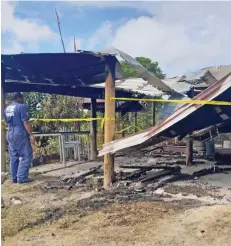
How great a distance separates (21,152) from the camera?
8.08 metres

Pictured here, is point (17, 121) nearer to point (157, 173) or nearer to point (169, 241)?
point (157, 173)

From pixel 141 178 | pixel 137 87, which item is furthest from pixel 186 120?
pixel 137 87

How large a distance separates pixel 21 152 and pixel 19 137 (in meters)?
0.33

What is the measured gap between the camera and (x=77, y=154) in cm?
1211

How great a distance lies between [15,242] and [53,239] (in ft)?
1.40

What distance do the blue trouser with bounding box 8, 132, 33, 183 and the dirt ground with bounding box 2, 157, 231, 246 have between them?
1094 mm

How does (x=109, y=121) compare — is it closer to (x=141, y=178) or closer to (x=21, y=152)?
(x=141, y=178)

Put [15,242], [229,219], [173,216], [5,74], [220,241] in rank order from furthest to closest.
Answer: [5,74] → [173,216] → [229,219] → [15,242] → [220,241]

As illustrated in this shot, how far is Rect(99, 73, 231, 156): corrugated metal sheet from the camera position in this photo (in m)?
6.23

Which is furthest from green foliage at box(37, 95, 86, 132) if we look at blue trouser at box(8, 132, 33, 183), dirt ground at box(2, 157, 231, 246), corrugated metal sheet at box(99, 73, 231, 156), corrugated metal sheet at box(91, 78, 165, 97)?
dirt ground at box(2, 157, 231, 246)

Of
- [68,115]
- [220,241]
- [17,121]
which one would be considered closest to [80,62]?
[17,121]

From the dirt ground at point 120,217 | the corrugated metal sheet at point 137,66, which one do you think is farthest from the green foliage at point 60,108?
the dirt ground at point 120,217

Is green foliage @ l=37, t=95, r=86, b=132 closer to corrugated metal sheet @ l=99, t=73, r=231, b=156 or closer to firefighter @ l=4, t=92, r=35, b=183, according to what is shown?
firefighter @ l=4, t=92, r=35, b=183

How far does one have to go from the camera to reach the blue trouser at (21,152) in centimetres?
800
